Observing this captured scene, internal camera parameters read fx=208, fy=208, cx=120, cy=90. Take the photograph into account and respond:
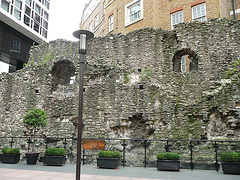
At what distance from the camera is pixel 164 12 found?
1666 centimetres

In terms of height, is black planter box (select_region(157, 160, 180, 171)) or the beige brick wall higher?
the beige brick wall

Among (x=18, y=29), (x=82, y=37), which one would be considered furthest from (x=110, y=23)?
(x=82, y=37)

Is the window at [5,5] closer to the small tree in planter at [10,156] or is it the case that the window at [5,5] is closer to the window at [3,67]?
the window at [3,67]

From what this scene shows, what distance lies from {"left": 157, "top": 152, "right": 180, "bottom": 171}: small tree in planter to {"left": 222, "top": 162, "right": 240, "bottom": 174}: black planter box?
1430 mm

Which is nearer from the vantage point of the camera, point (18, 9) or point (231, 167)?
point (231, 167)

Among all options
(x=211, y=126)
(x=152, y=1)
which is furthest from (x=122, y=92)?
(x=152, y=1)

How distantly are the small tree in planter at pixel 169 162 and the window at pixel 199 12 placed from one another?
1148 centimetres

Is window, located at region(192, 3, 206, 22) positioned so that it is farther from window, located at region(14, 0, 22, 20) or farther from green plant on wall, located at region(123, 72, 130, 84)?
window, located at region(14, 0, 22, 20)

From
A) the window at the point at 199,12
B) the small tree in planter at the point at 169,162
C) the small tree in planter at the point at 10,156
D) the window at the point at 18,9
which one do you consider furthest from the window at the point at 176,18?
the window at the point at 18,9

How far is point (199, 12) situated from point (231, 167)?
12128mm

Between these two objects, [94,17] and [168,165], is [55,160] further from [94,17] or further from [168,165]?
[94,17]

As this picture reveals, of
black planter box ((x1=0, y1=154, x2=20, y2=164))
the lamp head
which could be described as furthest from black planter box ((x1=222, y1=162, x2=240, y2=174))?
black planter box ((x1=0, y1=154, x2=20, y2=164))

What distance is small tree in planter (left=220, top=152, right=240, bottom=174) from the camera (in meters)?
6.44

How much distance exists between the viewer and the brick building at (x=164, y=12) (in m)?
14.9
